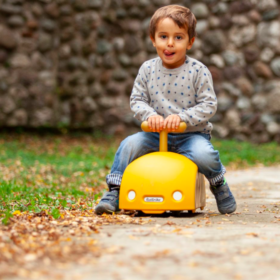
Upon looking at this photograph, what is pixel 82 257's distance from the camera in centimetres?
206

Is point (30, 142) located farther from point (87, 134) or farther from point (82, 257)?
point (82, 257)

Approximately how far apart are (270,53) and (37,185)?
16.8 feet

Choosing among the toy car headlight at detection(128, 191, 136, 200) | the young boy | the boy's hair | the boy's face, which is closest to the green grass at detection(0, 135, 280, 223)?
the toy car headlight at detection(128, 191, 136, 200)

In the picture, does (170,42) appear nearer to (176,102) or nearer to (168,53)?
(168,53)

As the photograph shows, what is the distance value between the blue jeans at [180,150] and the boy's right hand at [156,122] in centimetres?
19

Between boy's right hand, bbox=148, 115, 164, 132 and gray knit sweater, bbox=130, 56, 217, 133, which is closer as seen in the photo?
boy's right hand, bbox=148, 115, 164, 132

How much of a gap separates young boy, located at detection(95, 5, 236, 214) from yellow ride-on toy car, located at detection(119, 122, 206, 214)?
16 centimetres

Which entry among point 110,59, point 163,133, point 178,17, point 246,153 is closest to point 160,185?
point 163,133

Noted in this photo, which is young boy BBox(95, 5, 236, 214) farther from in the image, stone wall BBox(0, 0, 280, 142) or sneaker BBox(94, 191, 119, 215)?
stone wall BBox(0, 0, 280, 142)

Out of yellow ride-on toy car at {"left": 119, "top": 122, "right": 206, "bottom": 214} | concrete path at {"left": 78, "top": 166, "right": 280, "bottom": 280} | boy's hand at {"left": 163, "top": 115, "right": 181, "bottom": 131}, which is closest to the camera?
concrete path at {"left": 78, "top": 166, "right": 280, "bottom": 280}

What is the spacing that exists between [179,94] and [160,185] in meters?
0.64

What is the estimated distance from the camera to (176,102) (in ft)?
11.1

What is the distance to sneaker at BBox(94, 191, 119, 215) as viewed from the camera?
3.20 m

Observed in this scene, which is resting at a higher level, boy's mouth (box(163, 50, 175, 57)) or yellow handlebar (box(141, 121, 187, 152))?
boy's mouth (box(163, 50, 175, 57))
